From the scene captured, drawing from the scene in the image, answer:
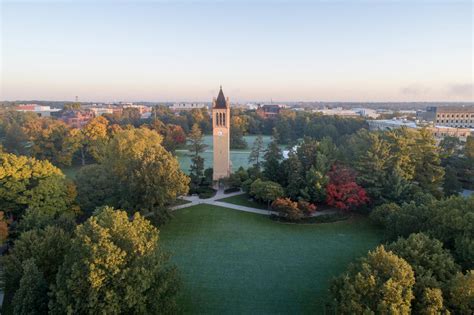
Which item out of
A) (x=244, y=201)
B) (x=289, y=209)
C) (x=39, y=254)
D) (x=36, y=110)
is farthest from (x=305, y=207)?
(x=36, y=110)

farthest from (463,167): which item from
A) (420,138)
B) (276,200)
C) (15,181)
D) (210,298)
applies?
(15,181)

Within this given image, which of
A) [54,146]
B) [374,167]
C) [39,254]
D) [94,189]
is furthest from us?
[54,146]

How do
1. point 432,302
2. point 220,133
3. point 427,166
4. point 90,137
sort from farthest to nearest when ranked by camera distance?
point 90,137 → point 220,133 → point 427,166 → point 432,302

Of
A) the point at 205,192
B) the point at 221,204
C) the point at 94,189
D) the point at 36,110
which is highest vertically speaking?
the point at 36,110

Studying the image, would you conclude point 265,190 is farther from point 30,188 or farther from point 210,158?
point 210,158

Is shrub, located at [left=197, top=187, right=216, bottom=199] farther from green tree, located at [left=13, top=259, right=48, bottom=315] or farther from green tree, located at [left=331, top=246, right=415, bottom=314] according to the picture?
green tree, located at [left=331, top=246, right=415, bottom=314]

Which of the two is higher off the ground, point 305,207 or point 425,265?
point 425,265

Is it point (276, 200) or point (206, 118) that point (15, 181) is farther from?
point (206, 118)
